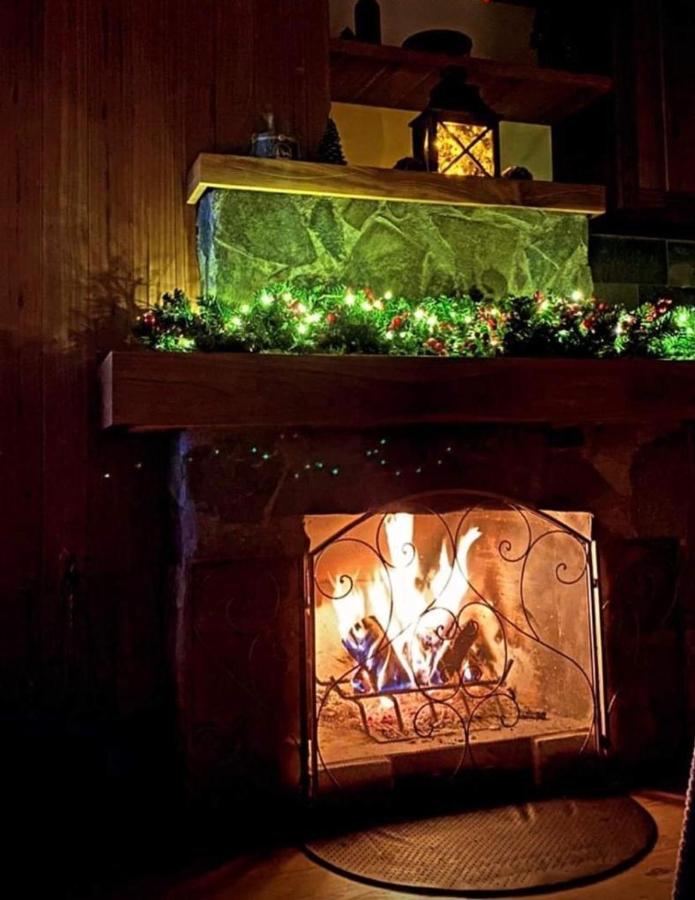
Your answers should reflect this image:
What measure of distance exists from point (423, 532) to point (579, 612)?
0.50 m

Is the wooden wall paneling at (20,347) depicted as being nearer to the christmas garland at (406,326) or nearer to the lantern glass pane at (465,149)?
the christmas garland at (406,326)

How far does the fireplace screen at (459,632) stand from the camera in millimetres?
2514

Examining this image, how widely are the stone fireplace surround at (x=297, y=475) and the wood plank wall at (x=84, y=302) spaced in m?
0.21

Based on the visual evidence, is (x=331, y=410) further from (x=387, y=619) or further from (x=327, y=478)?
(x=387, y=619)

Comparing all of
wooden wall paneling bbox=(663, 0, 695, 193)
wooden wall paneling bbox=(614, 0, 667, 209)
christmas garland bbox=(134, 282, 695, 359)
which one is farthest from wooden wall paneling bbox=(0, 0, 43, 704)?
wooden wall paneling bbox=(663, 0, 695, 193)

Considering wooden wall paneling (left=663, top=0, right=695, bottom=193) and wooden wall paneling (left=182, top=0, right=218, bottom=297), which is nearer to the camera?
wooden wall paneling (left=182, top=0, right=218, bottom=297)

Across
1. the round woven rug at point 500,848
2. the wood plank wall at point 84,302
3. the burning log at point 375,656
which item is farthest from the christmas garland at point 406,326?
the round woven rug at point 500,848

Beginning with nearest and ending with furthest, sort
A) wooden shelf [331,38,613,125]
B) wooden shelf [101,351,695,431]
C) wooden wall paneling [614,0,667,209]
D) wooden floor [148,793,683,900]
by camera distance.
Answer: wooden floor [148,793,683,900]
wooden shelf [101,351,695,431]
wooden shelf [331,38,613,125]
wooden wall paneling [614,0,667,209]

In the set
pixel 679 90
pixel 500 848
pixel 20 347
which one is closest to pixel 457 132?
pixel 679 90

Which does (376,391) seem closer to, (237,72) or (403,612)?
(403,612)

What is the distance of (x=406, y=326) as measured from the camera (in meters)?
2.35

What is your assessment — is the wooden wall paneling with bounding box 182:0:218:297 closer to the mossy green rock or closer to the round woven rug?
the mossy green rock

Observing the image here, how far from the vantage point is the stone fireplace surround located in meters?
2.17

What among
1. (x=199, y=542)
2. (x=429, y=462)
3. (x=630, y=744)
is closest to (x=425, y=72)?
(x=429, y=462)
